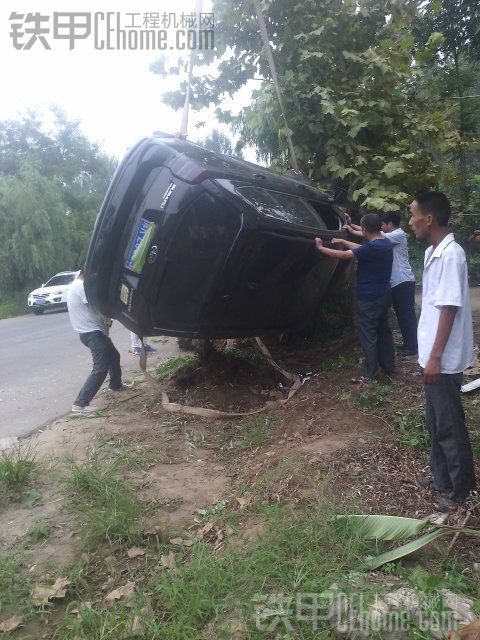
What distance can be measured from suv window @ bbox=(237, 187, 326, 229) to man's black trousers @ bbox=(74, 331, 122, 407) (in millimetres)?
2522

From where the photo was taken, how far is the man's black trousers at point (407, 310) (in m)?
5.64

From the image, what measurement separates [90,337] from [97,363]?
31cm

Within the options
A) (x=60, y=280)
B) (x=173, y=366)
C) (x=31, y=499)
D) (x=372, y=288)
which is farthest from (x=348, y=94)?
(x=60, y=280)

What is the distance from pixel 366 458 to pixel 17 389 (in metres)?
5.16

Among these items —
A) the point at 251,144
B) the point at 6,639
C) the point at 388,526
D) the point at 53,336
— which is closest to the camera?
the point at 6,639

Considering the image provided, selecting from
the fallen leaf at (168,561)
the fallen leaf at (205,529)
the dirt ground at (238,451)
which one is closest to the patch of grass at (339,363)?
the dirt ground at (238,451)

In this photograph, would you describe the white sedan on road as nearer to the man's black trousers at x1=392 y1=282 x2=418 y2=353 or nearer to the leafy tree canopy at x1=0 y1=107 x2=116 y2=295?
the leafy tree canopy at x1=0 y1=107 x2=116 y2=295

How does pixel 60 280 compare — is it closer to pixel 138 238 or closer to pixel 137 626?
pixel 138 238

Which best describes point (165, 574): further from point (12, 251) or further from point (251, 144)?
point (12, 251)

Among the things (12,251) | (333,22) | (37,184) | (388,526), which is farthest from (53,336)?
(37,184)

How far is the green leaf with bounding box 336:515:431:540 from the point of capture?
2488 millimetres

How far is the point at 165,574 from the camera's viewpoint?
256cm

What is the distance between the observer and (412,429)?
3.76 meters

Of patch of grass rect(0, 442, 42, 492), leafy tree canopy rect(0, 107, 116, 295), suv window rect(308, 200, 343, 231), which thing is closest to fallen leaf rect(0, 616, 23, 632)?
patch of grass rect(0, 442, 42, 492)
